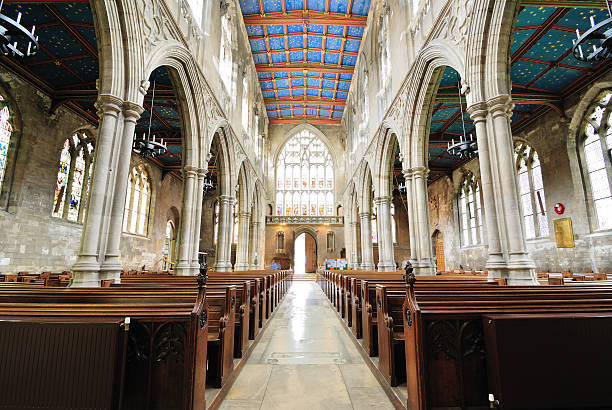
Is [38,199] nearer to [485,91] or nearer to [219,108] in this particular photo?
[219,108]

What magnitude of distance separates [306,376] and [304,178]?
72.5 ft

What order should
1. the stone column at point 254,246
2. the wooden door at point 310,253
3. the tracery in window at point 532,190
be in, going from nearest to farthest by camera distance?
the tracery in window at point 532,190
the stone column at point 254,246
the wooden door at point 310,253

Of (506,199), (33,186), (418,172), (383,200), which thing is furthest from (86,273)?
(383,200)

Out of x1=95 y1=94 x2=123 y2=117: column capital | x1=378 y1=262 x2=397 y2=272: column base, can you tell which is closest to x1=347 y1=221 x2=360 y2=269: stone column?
x1=378 y1=262 x2=397 y2=272: column base

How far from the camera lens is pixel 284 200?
80.6 feet

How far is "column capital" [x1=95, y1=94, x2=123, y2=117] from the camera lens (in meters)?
5.40

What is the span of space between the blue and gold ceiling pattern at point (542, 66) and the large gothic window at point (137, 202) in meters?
15.3

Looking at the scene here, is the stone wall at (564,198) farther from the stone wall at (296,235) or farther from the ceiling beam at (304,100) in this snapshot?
the stone wall at (296,235)

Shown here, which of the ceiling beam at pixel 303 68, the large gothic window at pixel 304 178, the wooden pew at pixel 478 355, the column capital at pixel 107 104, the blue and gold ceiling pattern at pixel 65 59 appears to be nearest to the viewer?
the wooden pew at pixel 478 355

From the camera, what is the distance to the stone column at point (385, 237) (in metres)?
12.0

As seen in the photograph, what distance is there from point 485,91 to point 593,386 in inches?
213

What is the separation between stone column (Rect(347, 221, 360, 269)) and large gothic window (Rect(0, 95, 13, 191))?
16219 mm

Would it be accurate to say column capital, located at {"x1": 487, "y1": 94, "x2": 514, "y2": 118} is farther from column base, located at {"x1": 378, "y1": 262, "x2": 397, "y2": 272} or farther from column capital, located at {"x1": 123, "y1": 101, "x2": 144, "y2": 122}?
column base, located at {"x1": 378, "y1": 262, "x2": 397, "y2": 272}

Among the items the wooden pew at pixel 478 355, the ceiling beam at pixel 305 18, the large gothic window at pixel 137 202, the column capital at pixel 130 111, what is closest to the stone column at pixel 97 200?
the column capital at pixel 130 111
